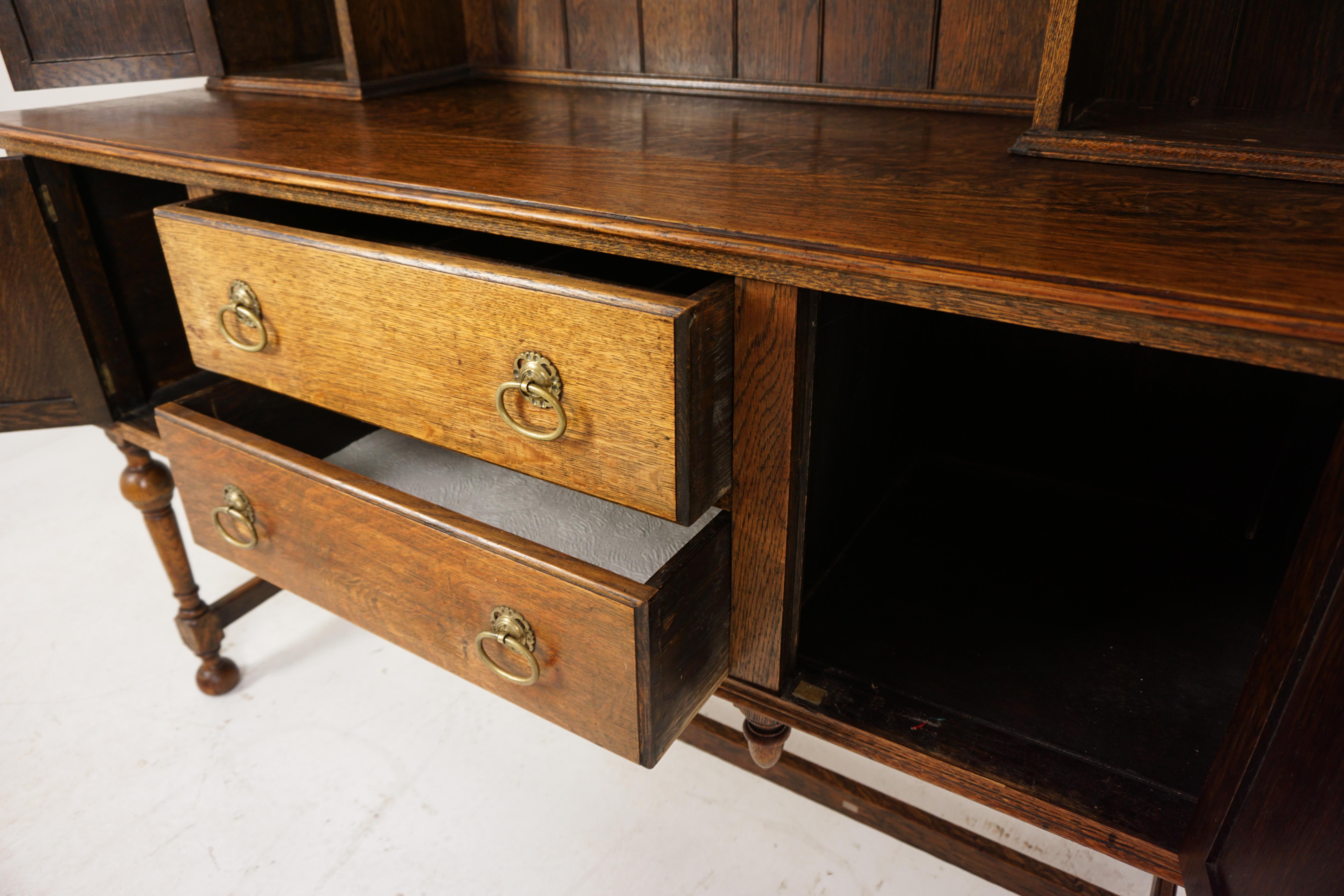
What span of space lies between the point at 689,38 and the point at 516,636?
766mm

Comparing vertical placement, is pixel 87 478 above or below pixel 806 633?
below

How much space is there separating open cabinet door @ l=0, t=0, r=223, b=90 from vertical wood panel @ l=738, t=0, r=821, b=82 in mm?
705

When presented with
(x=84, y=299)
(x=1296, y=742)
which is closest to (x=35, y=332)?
(x=84, y=299)

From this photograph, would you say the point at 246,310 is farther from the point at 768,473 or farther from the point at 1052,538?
the point at 1052,538

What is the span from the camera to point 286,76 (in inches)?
47.3

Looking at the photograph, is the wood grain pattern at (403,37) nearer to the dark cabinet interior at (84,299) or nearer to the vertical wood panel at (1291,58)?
the dark cabinet interior at (84,299)

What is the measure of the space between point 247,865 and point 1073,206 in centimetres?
112

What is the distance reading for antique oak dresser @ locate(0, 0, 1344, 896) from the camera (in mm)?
539

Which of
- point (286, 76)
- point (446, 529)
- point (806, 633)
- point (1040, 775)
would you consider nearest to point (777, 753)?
point (806, 633)

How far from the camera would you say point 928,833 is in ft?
3.04

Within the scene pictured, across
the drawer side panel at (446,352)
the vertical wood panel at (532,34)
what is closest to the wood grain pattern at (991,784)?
the drawer side panel at (446,352)

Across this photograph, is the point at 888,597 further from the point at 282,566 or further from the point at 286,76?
the point at 286,76

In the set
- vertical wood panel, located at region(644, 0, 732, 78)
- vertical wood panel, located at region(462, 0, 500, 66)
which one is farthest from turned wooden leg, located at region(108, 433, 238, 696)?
vertical wood panel, located at region(644, 0, 732, 78)

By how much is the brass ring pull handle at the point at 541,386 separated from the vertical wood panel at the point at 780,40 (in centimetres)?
59
